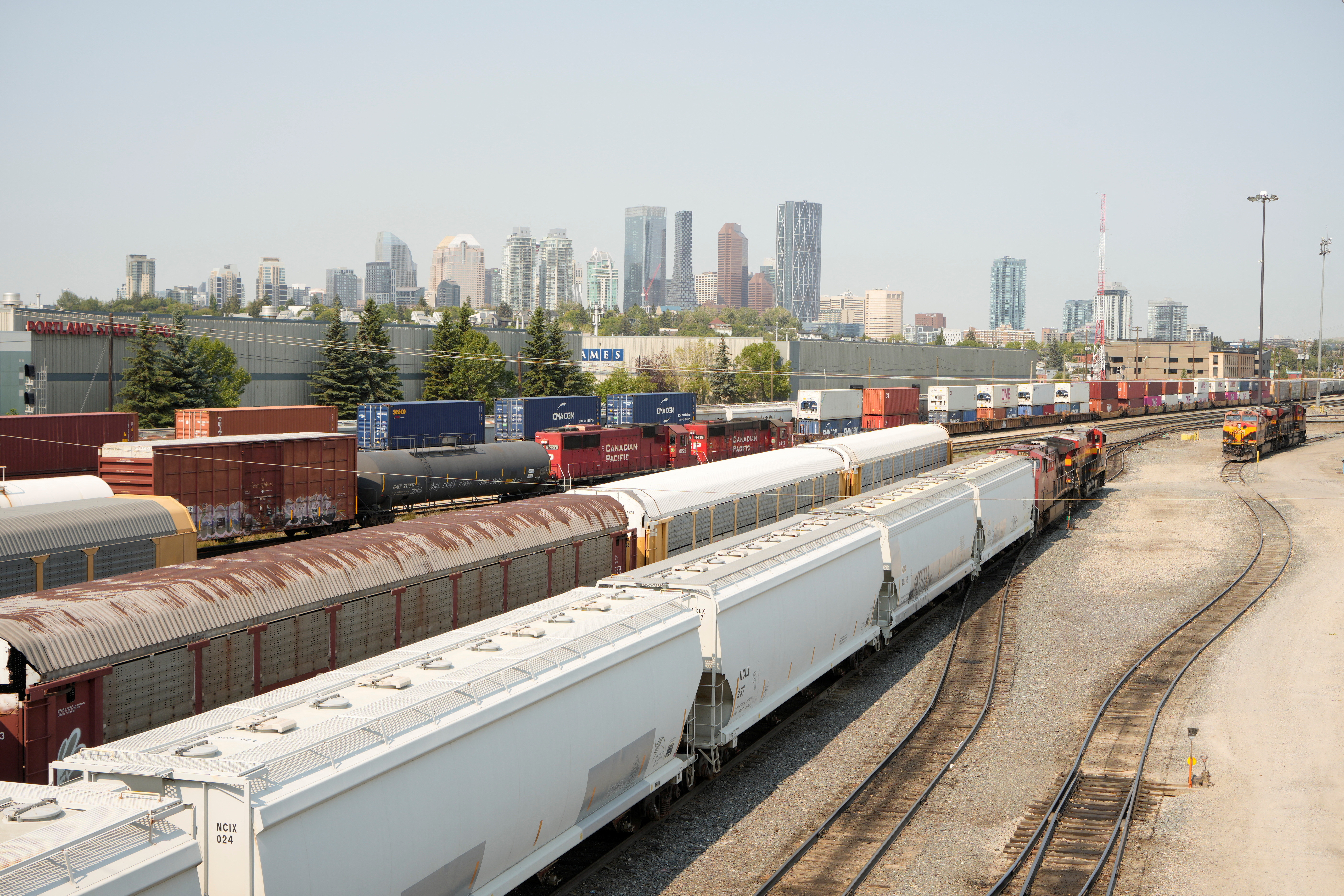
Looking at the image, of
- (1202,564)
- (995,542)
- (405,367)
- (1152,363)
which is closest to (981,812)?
(995,542)

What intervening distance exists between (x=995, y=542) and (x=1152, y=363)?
561 feet

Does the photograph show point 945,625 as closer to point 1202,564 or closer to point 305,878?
point 1202,564

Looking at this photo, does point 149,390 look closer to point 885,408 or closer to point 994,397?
point 885,408

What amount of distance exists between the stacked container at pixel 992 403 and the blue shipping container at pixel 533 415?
1564 inches

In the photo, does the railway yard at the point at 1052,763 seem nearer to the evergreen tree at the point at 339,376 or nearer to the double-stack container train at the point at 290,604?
the double-stack container train at the point at 290,604

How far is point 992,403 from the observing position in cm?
8244

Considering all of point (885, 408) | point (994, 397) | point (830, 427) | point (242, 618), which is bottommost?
point (242, 618)

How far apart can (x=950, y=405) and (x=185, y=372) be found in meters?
53.4

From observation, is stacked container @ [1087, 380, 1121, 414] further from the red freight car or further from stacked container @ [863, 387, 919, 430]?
the red freight car

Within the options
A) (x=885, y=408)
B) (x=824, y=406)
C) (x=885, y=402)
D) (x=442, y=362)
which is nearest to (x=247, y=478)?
(x=824, y=406)

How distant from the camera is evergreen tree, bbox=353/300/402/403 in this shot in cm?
7412

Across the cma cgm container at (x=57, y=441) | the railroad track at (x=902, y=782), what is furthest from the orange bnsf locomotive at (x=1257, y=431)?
the cma cgm container at (x=57, y=441)

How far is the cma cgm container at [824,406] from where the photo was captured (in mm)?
64500

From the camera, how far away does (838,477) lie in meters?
35.2
